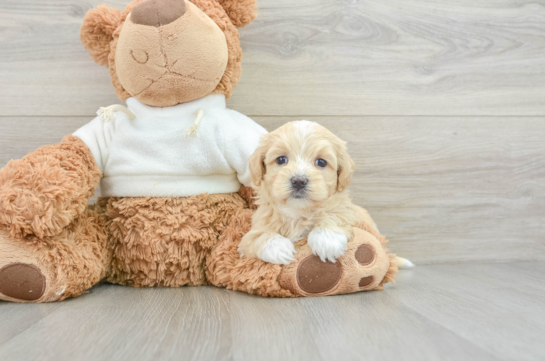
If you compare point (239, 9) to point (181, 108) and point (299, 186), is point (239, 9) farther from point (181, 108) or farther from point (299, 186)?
point (299, 186)

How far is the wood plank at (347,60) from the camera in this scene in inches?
52.4

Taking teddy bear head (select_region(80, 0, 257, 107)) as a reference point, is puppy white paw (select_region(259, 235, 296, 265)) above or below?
below

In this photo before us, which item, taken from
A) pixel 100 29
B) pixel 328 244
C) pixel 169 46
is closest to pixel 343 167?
pixel 328 244

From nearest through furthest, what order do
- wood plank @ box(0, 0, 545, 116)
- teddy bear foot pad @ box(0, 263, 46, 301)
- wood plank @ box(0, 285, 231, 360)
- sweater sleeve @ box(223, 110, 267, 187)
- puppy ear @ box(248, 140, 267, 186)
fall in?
1. wood plank @ box(0, 285, 231, 360)
2. teddy bear foot pad @ box(0, 263, 46, 301)
3. puppy ear @ box(248, 140, 267, 186)
4. sweater sleeve @ box(223, 110, 267, 187)
5. wood plank @ box(0, 0, 545, 116)

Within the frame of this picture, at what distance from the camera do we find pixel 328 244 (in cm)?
97

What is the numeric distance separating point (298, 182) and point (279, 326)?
1.01 feet

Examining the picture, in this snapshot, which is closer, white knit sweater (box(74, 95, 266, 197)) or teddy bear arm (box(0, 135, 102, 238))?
teddy bear arm (box(0, 135, 102, 238))

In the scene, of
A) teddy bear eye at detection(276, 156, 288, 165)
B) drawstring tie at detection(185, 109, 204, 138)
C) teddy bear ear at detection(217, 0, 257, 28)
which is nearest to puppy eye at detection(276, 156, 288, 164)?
teddy bear eye at detection(276, 156, 288, 165)

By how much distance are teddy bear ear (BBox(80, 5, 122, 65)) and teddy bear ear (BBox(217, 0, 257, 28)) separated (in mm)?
287

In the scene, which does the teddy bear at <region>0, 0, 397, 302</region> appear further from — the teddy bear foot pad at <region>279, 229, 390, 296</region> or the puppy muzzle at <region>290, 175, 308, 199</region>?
the puppy muzzle at <region>290, 175, 308, 199</region>

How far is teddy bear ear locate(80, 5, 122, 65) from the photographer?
1136 millimetres

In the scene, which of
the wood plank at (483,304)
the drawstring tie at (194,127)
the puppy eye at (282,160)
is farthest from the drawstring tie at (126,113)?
the wood plank at (483,304)

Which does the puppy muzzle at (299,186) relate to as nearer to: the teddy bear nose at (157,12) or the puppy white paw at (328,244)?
the puppy white paw at (328,244)

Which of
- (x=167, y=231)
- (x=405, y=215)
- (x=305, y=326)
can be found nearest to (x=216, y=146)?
(x=167, y=231)
